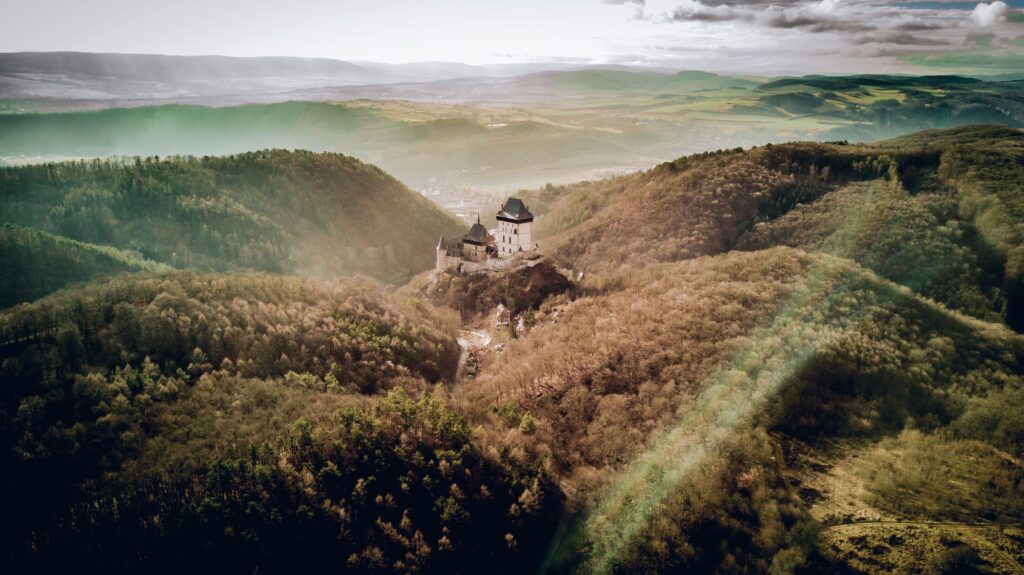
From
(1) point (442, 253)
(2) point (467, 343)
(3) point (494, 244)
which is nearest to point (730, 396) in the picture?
(2) point (467, 343)

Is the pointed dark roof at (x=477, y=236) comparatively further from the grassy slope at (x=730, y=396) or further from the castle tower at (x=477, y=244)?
the grassy slope at (x=730, y=396)

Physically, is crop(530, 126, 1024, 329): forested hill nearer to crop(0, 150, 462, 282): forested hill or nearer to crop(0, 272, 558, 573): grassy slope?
crop(0, 150, 462, 282): forested hill

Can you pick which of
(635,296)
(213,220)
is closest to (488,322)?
(635,296)

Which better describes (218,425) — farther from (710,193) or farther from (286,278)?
(710,193)

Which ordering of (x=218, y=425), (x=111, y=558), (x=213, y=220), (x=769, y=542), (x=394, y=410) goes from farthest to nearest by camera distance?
(x=213, y=220), (x=394, y=410), (x=218, y=425), (x=769, y=542), (x=111, y=558)

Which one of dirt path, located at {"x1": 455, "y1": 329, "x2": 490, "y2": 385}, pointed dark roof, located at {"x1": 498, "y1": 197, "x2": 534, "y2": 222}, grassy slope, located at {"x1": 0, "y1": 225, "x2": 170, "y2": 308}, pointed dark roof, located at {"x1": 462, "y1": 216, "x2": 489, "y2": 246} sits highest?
pointed dark roof, located at {"x1": 498, "y1": 197, "x2": 534, "y2": 222}

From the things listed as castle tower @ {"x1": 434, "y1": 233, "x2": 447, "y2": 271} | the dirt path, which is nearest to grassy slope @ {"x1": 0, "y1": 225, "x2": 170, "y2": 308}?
castle tower @ {"x1": 434, "y1": 233, "x2": 447, "y2": 271}

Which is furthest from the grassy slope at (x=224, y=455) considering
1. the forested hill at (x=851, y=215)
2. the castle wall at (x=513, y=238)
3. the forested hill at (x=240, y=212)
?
the forested hill at (x=240, y=212)
